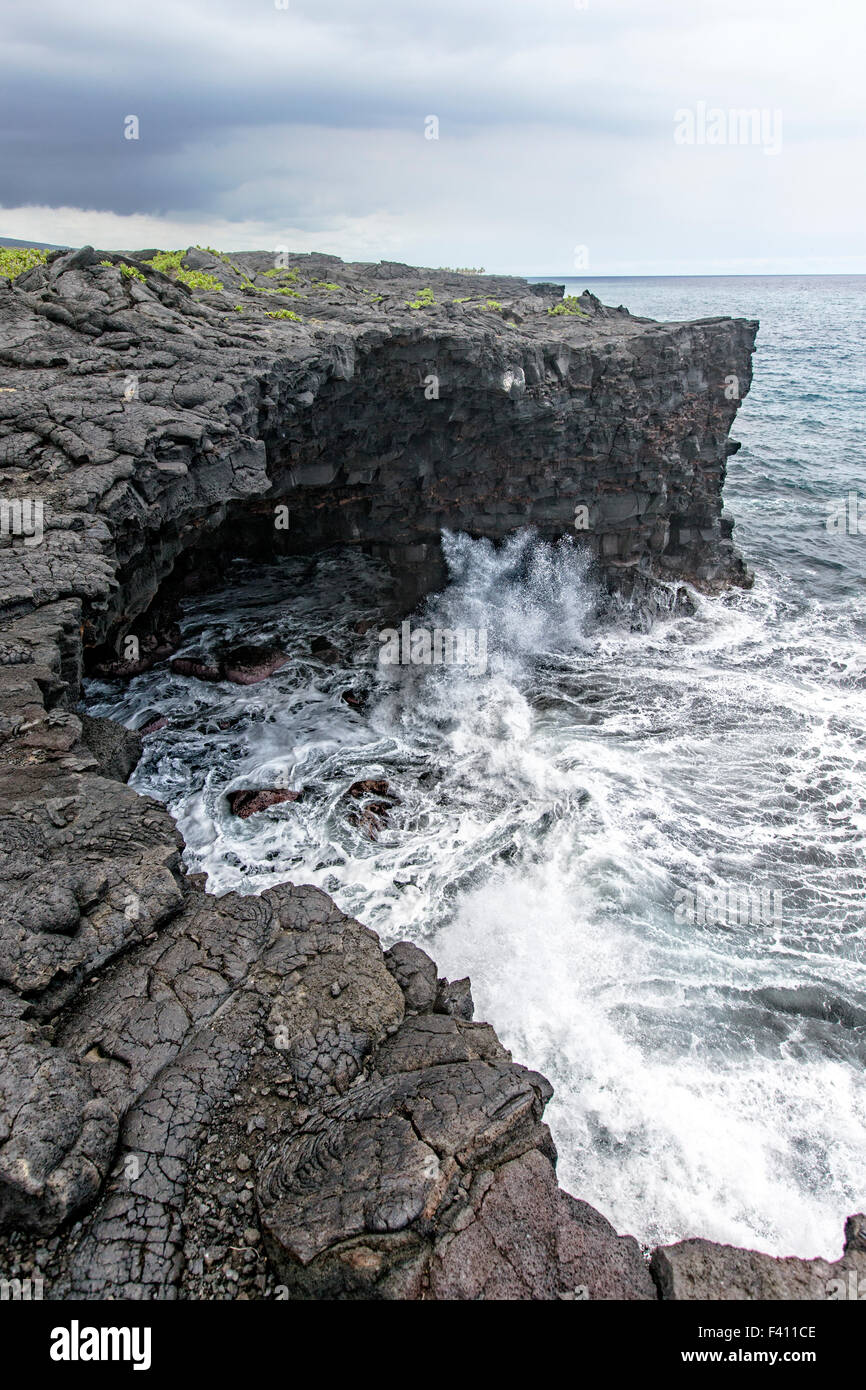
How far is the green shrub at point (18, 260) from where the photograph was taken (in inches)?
766

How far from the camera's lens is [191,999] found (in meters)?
8.21

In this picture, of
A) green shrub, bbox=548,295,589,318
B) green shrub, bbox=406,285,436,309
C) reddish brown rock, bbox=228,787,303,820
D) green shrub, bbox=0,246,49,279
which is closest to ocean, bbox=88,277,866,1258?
reddish brown rock, bbox=228,787,303,820

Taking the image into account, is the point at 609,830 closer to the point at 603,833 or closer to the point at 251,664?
the point at 603,833

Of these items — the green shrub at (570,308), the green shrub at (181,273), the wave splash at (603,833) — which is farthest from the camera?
the green shrub at (570,308)

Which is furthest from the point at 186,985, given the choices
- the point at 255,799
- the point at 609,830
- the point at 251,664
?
the point at 251,664

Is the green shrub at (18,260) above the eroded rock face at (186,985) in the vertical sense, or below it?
above

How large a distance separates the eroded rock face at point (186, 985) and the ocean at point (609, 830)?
4.12m

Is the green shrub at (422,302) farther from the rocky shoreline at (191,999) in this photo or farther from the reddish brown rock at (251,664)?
the reddish brown rock at (251,664)

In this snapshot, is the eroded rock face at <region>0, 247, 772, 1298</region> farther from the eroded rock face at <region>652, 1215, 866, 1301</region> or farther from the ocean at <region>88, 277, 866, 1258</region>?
the ocean at <region>88, 277, 866, 1258</region>

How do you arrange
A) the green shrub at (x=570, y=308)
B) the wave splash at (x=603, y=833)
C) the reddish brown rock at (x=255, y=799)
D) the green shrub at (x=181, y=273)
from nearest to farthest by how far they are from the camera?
the wave splash at (x=603, y=833)
the reddish brown rock at (x=255, y=799)
the green shrub at (x=181, y=273)
the green shrub at (x=570, y=308)

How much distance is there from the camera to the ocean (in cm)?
1138

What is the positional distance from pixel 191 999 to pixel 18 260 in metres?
21.0

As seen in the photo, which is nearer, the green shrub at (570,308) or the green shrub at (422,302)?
the green shrub at (422,302)

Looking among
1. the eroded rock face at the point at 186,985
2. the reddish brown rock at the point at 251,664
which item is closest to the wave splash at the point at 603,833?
the reddish brown rock at the point at 251,664
